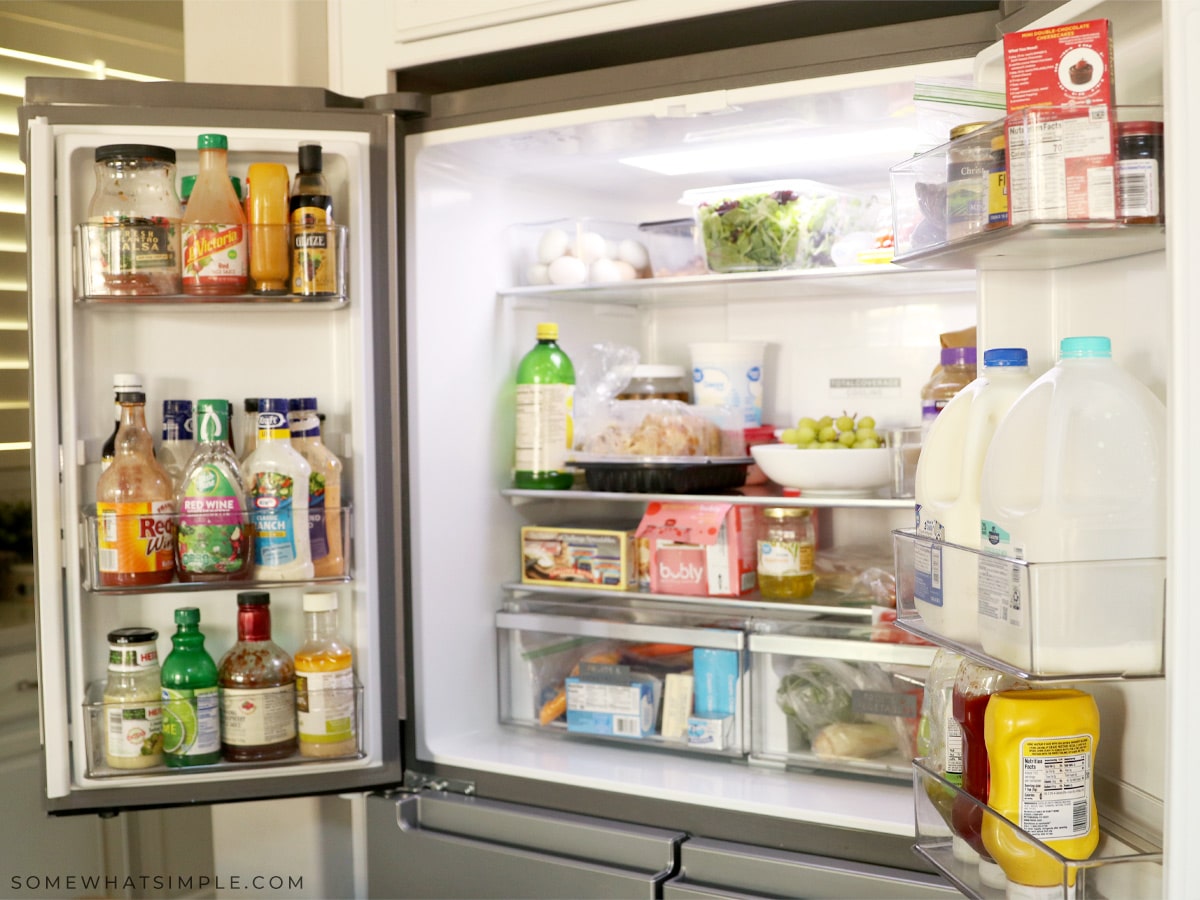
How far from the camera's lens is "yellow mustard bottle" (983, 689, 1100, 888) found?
1.13m

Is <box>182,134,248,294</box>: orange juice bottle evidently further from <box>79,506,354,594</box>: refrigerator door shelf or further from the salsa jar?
<box>79,506,354,594</box>: refrigerator door shelf

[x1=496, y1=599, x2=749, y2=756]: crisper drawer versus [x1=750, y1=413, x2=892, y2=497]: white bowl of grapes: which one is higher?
[x1=750, y1=413, x2=892, y2=497]: white bowl of grapes

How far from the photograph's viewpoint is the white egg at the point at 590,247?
222cm

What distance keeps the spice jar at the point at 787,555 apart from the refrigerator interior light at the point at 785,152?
2.07 feet

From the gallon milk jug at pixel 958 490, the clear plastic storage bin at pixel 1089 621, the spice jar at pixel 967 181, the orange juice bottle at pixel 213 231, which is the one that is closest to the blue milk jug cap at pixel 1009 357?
the gallon milk jug at pixel 958 490

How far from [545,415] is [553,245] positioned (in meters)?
0.33

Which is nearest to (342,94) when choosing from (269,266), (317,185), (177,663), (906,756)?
(317,185)

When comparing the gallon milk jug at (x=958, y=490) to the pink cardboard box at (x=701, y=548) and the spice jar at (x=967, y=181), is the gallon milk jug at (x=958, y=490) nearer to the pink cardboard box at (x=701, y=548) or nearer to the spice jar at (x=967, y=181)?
the spice jar at (x=967, y=181)

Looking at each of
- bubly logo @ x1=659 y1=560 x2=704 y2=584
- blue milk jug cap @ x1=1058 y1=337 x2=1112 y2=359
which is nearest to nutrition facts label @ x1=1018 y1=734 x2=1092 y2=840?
blue milk jug cap @ x1=1058 y1=337 x2=1112 y2=359

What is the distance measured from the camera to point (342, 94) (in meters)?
1.94

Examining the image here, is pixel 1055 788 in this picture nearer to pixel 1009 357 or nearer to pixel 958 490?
pixel 958 490

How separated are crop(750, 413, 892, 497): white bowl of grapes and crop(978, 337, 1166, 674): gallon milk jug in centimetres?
87

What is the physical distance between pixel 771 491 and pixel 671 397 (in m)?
0.30

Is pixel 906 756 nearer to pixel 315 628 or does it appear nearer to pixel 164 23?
pixel 315 628
